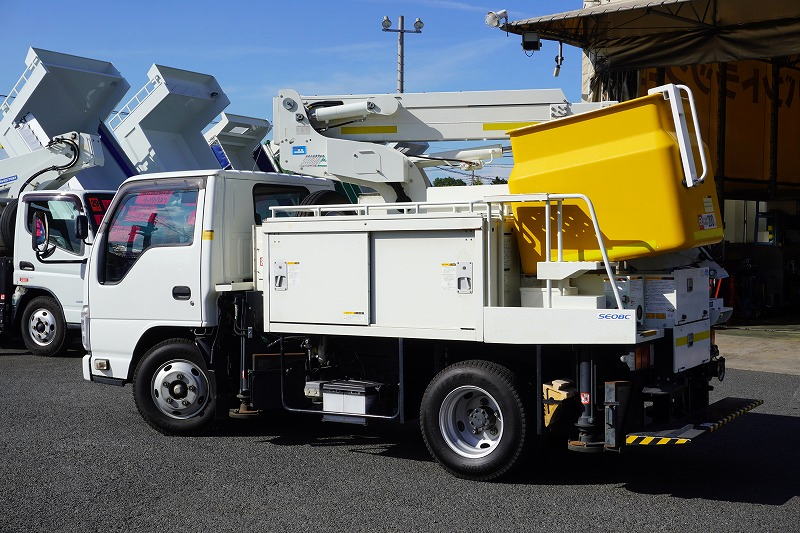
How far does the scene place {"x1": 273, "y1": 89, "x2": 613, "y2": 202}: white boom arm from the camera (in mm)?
9891

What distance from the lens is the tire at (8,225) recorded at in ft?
48.3

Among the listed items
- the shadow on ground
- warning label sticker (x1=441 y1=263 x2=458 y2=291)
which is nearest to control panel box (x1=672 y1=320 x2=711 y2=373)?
the shadow on ground

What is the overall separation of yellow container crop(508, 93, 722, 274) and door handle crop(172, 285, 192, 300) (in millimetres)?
2889

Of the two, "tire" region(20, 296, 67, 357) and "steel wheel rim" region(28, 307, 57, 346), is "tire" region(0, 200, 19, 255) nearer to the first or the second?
"tire" region(20, 296, 67, 357)

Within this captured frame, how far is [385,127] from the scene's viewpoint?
10.1 metres

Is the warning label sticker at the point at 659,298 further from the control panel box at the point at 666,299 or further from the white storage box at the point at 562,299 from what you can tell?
the white storage box at the point at 562,299

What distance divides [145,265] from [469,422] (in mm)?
3244

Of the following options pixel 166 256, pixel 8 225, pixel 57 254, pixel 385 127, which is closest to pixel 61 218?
pixel 57 254

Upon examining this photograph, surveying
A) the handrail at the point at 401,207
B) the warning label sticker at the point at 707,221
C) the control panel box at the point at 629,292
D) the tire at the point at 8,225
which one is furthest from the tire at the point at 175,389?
the tire at the point at 8,225

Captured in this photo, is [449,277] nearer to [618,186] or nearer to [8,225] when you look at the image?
[618,186]

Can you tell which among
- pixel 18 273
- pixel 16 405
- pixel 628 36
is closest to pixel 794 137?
pixel 628 36

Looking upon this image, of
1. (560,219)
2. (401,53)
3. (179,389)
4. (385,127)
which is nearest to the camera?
(560,219)

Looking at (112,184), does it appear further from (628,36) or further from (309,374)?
(309,374)

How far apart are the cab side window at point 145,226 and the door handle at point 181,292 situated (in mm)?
369
